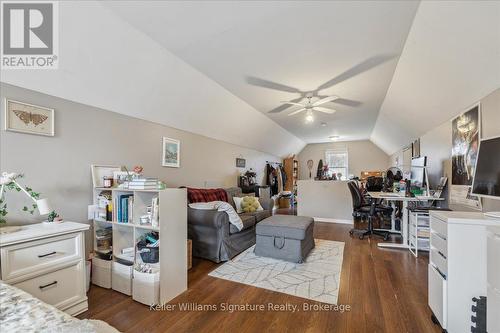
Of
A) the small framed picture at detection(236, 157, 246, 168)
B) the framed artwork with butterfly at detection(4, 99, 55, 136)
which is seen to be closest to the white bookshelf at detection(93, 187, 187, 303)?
the framed artwork with butterfly at detection(4, 99, 55, 136)

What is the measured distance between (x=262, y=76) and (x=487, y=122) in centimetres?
260

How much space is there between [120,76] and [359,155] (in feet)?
28.9

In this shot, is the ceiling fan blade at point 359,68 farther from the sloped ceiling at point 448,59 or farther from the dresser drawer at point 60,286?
the dresser drawer at point 60,286

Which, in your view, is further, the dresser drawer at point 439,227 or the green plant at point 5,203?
the green plant at point 5,203

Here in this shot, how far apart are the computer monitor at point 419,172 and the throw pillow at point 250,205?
2859 millimetres

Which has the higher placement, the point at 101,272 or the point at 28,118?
the point at 28,118

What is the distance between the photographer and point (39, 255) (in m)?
1.75

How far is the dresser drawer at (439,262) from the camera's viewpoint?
1.68 meters

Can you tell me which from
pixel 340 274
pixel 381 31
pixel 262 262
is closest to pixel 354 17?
pixel 381 31

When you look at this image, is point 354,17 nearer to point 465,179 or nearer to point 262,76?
point 262,76

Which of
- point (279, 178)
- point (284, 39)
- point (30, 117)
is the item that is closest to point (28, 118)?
point (30, 117)

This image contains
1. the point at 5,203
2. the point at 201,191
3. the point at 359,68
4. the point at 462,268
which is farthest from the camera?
the point at 201,191

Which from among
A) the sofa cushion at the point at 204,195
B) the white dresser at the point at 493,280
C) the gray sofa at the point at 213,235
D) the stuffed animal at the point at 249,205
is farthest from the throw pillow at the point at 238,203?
the white dresser at the point at 493,280

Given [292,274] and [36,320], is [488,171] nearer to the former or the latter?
[292,274]
